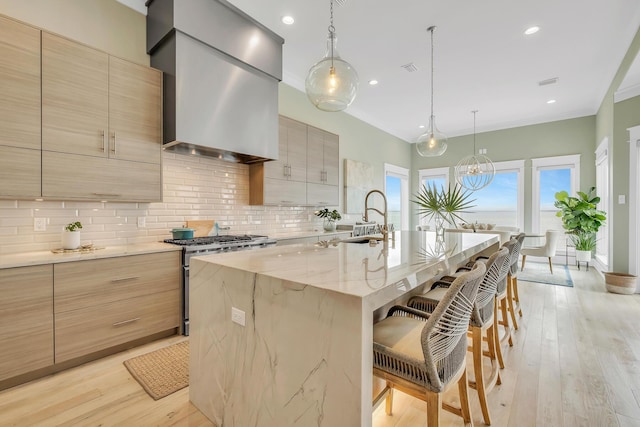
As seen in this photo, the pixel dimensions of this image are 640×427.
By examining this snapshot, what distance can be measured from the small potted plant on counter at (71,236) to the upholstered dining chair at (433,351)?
2.45m

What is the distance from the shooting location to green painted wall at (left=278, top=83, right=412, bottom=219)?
4508mm

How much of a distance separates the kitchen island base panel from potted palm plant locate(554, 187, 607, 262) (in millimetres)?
6194

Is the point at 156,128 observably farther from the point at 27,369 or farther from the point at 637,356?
the point at 637,356

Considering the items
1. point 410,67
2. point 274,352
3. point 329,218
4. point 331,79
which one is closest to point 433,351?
point 274,352

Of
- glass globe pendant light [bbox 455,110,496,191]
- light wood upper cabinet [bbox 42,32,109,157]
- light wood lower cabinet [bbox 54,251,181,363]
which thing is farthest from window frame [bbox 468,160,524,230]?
light wood upper cabinet [bbox 42,32,109,157]

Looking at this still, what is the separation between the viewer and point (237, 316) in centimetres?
141

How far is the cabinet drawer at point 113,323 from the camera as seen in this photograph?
6.86ft

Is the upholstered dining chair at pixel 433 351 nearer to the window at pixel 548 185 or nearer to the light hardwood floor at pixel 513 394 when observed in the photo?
the light hardwood floor at pixel 513 394

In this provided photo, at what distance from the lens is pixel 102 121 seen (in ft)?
7.97

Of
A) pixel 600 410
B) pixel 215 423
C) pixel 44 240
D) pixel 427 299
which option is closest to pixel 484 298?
pixel 427 299

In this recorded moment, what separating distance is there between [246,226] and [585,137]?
274 inches

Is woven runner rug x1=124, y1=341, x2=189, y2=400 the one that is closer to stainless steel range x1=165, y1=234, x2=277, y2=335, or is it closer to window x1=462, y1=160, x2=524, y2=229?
stainless steel range x1=165, y1=234, x2=277, y2=335

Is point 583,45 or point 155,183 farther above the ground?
point 583,45

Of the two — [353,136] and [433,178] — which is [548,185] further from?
[353,136]
